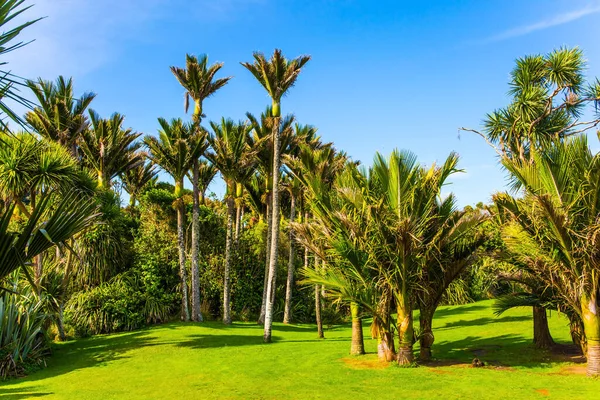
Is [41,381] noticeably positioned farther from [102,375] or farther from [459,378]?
[459,378]

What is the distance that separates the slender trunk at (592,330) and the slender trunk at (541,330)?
219 cm

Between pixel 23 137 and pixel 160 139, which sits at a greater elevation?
pixel 160 139

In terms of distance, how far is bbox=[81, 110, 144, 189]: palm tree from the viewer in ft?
74.8

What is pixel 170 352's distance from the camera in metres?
15.2

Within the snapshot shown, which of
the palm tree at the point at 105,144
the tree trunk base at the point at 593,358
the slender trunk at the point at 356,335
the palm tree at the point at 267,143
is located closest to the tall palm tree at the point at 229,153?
the palm tree at the point at 267,143

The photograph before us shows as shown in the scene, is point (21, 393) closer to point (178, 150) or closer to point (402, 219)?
point (402, 219)

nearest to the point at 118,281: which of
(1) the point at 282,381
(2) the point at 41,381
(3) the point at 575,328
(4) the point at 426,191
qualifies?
(2) the point at 41,381

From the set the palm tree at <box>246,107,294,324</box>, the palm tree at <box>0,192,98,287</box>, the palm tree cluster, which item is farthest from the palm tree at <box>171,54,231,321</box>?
the palm tree at <box>0,192,98,287</box>

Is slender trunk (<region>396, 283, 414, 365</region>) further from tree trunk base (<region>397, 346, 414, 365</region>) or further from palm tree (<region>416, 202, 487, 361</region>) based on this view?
palm tree (<region>416, 202, 487, 361</region>)

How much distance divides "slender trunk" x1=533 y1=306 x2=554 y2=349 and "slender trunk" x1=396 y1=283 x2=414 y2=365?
352 centimetres

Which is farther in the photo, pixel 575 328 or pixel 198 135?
pixel 198 135

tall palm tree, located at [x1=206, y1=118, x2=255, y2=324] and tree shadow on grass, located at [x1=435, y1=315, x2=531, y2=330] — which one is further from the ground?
tall palm tree, located at [x1=206, y1=118, x2=255, y2=324]

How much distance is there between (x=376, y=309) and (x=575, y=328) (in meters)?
4.63

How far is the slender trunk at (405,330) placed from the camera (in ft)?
38.6
